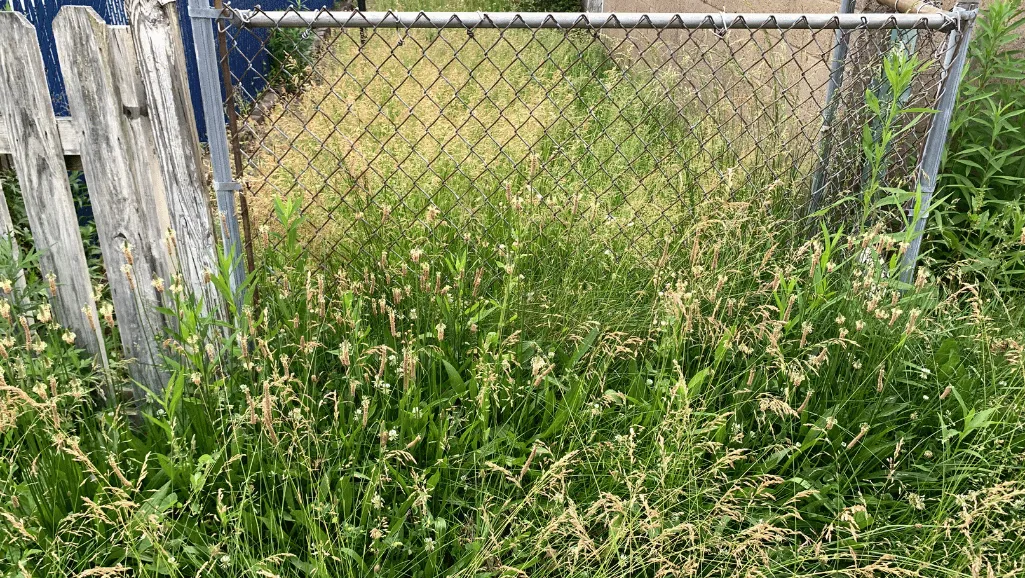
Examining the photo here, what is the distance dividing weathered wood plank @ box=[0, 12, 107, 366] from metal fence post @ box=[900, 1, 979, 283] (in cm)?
281

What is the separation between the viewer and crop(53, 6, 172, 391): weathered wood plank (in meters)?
2.05

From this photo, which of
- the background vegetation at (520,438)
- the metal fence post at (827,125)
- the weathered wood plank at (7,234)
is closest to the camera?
the background vegetation at (520,438)

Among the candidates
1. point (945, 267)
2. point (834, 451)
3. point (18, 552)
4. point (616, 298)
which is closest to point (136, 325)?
point (18, 552)

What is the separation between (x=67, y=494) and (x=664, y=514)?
1661 mm

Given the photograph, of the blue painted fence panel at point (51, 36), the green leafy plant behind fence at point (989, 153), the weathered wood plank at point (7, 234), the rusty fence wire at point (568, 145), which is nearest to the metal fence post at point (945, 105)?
the rusty fence wire at point (568, 145)

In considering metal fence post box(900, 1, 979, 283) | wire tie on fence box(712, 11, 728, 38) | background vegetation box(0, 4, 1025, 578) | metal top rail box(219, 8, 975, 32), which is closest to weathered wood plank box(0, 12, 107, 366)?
background vegetation box(0, 4, 1025, 578)

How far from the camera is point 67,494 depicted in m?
1.96

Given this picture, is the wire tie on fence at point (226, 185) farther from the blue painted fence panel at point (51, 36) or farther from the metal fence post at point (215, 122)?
the blue painted fence panel at point (51, 36)

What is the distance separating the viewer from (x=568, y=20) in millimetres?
2328

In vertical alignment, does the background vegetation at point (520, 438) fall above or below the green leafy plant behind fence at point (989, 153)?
below

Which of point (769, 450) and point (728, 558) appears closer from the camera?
point (728, 558)

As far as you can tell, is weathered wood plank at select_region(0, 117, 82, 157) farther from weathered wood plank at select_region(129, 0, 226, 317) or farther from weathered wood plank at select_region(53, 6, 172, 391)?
weathered wood plank at select_region(129, 0, 226, 317)

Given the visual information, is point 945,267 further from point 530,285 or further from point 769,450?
point 530,285

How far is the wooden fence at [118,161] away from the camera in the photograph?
2062mm
